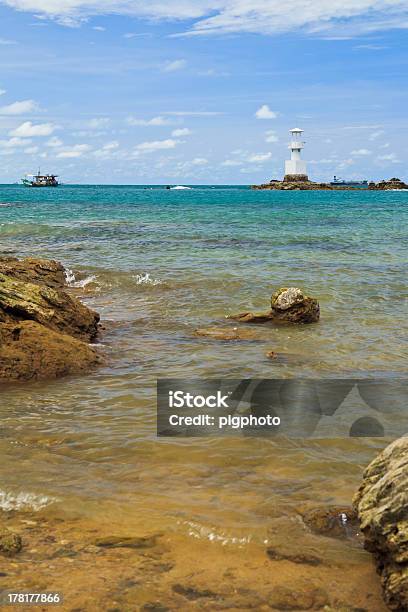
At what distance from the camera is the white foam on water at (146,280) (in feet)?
56.6

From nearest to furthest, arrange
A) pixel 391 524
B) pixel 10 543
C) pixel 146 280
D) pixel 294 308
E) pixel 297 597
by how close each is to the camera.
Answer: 1. pixel 391 524
2. pixel 297 597
3. pixel 10 543
4. pixel 294 308
5. pixel 146 280

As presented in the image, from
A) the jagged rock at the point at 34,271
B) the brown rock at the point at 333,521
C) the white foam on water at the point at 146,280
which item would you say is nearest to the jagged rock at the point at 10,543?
the brown rock at the point at 333,521

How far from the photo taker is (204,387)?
826 cm

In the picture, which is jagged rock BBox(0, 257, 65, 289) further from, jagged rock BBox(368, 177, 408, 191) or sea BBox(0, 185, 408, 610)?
jagged rock BBox(368, 177, 408, 191)

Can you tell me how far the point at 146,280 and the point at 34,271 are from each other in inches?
172

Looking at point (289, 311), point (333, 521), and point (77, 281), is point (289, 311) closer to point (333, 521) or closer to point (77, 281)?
point (333, 521)

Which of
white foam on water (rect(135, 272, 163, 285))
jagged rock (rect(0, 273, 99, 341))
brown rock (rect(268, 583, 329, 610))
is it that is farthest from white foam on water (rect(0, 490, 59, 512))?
white foam on water (rect(135, 272, 163, 285))

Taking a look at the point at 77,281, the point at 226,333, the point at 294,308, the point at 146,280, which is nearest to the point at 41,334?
the point at 226,333

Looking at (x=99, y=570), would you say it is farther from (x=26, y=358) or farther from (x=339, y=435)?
(x=26, y=358)

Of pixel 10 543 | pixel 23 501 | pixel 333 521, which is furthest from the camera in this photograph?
pixel 23 501

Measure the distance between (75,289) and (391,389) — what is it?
10.7 m

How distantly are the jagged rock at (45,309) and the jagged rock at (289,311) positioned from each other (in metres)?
3.29

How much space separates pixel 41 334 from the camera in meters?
8.91

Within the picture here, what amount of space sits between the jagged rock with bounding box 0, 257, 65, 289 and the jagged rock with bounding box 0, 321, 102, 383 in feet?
10.6
